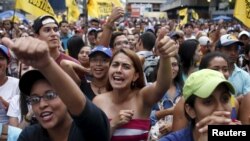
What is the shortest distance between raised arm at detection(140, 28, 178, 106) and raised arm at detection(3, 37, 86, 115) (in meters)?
1.08

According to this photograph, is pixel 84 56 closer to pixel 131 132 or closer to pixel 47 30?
pixel 47 30

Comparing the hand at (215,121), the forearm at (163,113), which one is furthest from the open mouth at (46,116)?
the forearm at (163,113)

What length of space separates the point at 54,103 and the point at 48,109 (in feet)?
0.17

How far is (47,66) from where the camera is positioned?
84.7 inches

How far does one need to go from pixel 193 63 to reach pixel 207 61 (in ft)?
5.62

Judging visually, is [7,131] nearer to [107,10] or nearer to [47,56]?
[47,56]

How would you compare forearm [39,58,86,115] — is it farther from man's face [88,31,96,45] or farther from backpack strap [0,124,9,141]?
man's face [88,31,96,45]

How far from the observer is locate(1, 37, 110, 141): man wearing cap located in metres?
2.04

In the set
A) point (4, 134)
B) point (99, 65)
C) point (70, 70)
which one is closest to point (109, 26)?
point (99, 65)

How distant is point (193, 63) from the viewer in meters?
5.97

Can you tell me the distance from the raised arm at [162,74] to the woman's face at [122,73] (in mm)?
145

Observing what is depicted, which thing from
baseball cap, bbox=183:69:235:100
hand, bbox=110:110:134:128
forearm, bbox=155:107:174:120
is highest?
baseball cap, bbox=183:69:235:100

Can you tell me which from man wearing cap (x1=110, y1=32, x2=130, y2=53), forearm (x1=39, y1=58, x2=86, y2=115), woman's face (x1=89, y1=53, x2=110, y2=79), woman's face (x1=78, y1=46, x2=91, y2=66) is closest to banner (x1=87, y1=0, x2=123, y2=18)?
man wearing cap (x1=110, y1=32, x2=130, y2=53)

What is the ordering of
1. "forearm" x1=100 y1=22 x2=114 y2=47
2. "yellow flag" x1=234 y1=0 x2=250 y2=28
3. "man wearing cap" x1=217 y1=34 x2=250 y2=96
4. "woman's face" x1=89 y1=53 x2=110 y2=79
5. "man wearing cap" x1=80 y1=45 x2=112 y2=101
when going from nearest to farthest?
"man wearing cap" x1=80 y1=45 x2=112 y2=101, "woman's face" x1=89 y1=53 x2=110 y2=79, "man wearing cap" x1=217 y1=34 x2=250 y2=96, "forearm" x1=100 y1=22 x2=114 y2=47, "yellow flag" x1=234 y1=0 x2=250 y2=28
